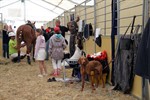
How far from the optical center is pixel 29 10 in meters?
22.5

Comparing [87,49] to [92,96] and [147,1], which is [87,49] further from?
[147,1]

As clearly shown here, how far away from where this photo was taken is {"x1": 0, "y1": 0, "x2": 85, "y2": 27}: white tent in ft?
68.8

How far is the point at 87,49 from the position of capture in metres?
8.18

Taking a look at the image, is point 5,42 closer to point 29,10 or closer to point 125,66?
point 125,66

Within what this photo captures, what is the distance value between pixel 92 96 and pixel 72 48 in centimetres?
423

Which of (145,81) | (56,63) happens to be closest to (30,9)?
(56,63)

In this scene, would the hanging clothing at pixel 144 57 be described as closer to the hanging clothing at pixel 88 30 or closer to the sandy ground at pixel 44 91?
the sandy ground at pixel 44 91

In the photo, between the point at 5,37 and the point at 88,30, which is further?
the point at 5,37

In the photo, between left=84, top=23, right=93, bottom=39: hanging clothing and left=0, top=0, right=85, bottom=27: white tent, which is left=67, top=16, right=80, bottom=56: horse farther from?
left=0, top=0, right=85, bottom=27: white tent

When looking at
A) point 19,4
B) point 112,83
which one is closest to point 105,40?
point 112,83

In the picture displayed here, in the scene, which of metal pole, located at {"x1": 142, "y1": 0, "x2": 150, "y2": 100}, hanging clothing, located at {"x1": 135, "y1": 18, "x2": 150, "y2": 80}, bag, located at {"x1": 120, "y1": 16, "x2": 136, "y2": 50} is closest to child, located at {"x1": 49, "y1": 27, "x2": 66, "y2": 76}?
bag, located at {"x1": 120, "y1": 16, "x2": 136, "y2": 50}

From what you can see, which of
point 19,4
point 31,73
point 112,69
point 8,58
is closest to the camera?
point 112,69

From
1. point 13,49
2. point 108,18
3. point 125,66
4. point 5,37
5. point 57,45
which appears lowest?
point 125,66

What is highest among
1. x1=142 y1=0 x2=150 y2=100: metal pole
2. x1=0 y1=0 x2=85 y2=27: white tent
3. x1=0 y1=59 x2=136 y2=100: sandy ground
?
x1=0 y1=0 x2=85 y2=27: white tent
